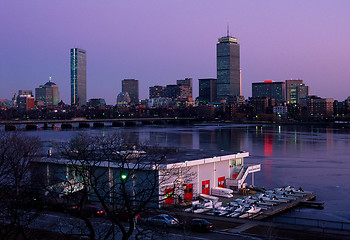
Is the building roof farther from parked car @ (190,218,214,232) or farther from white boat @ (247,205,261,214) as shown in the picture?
parked car @ (190,218,214,232)

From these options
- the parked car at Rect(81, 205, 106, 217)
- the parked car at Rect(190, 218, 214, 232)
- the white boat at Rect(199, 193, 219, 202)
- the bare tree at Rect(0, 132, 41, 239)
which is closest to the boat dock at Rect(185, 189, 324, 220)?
Result: the white boat at Rect(199, 193, 219, 202)

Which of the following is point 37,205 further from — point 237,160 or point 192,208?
point 237,160

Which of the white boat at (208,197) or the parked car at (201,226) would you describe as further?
the white boat at (208,197)

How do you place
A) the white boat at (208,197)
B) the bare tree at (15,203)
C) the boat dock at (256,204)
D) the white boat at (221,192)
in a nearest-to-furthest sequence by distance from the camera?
the bare tree at (15,203) < the boat dock at (256,204) < the white boat at (208,197) < the white boat at (221,192)

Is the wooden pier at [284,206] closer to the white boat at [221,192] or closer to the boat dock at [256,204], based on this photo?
the boat dock at [256,204]

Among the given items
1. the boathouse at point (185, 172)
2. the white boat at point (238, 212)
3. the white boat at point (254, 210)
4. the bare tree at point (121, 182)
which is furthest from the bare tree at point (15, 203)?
the white boat at point (254, 210)

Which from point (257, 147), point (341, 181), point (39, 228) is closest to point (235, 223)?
point (39, 228)

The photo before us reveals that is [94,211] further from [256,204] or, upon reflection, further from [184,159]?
[256,204]

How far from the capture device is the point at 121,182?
12680 millimetres

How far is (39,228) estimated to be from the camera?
1622cm

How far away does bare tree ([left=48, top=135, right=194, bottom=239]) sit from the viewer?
10688 mm

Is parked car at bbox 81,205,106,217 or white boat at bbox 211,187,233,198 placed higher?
parked car at bbox 81,205,106,217

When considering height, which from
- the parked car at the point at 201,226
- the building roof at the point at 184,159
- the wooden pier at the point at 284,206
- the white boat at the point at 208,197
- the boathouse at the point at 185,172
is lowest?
the wooden pier at the point at 284,206

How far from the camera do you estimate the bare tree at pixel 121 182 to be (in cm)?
1069
